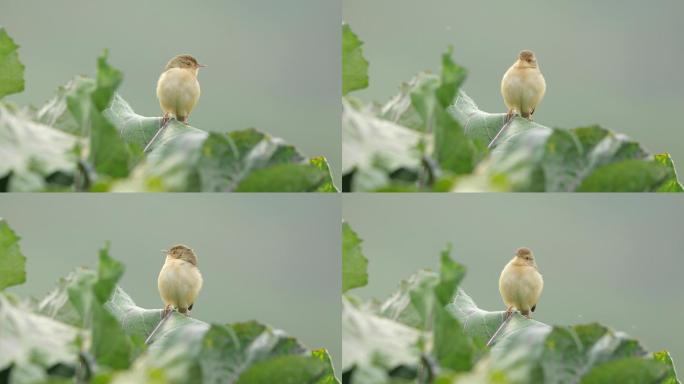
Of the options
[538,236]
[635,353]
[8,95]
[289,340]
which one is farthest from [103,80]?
[635,353]

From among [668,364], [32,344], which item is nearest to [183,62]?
[32,344]

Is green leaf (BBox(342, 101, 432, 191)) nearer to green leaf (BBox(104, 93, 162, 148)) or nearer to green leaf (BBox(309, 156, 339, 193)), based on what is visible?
green leaf (BBox(309, 156, 339, 193))

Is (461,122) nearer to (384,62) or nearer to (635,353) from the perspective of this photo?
(384,62)

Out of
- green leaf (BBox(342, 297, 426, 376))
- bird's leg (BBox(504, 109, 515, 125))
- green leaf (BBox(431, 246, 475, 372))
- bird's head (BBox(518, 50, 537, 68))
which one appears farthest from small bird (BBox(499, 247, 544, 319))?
bird's head (BBox(518, 50, 537, 68))

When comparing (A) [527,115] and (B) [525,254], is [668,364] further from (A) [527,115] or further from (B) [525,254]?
(A) [527,115]

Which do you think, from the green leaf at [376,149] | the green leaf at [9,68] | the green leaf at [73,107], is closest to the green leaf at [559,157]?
the green leaf at [376,149]

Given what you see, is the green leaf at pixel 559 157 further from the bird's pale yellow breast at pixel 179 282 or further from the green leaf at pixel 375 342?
the bird's pale yellow breast at pixel 179 282
